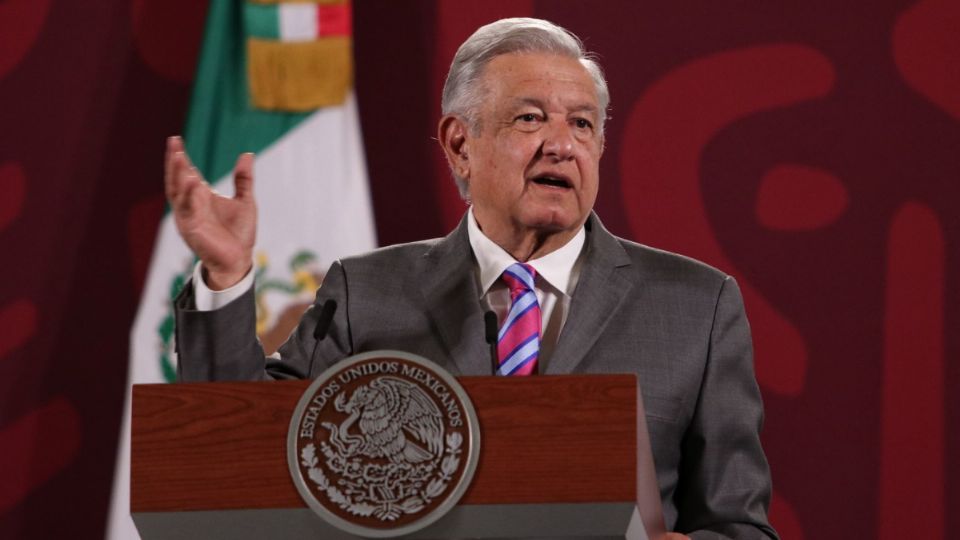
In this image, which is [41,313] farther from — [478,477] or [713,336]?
[478,477]

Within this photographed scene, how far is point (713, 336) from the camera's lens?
223cm

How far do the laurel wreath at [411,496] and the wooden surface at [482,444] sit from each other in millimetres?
29

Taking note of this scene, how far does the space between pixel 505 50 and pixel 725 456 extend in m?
0.79

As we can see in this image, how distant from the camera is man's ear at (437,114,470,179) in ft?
8.42

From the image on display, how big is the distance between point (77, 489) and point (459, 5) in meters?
1.62

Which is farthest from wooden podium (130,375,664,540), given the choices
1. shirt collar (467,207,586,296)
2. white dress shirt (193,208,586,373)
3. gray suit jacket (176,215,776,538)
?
shirt collar (467,207,586,296)

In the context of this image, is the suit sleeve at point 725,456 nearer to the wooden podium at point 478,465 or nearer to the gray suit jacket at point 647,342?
the gray suit jacket at point 647,342

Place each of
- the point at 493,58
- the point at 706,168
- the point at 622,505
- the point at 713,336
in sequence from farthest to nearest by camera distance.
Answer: the point at 706,168 < the point at 493,58 < the point at 713,336 < the point at 622,505

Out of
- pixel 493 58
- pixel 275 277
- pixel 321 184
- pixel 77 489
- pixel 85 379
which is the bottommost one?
pixel 77 489

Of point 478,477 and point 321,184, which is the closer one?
point 478,477

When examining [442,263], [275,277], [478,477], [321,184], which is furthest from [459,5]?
[478,477]

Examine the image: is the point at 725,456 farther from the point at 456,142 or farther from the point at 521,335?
the point at 456,142

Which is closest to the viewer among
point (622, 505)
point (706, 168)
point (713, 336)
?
point (622, 505)

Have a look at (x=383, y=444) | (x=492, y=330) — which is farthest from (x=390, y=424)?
(x=492, y=330)
